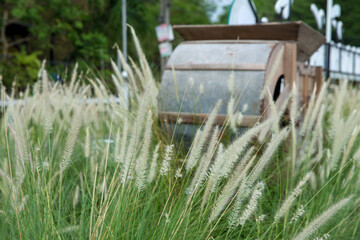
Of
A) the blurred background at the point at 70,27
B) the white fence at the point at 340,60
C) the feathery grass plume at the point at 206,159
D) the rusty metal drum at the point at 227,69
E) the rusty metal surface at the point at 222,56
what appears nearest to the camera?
the feathery grass plume at the point at 206,159

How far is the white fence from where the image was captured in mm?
7488

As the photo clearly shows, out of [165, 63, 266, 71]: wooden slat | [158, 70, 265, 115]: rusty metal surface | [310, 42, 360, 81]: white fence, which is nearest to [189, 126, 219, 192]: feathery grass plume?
[158, 70, 265, 115]: rusty metal surface

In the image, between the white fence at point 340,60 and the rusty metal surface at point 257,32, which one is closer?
the rusty metal surface at point 257,32

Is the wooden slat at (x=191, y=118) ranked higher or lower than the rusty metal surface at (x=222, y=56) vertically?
lower

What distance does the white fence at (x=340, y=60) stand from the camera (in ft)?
24.6

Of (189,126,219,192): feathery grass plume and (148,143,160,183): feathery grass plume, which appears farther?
(148,143,160,183): feathery grass plume

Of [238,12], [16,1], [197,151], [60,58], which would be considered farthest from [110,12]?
[197,151]

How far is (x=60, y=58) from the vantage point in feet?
61.6

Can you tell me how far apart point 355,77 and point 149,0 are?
46.4 feet

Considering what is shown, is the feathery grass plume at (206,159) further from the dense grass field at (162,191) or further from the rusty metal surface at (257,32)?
the rusty metal surface at (257,32)

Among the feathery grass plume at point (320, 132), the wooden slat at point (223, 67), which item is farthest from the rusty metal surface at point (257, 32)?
the feathery grass plume at point (320, 132)

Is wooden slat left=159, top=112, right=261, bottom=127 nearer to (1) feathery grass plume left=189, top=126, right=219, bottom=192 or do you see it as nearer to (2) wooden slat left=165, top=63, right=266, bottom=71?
(2) wooden slat left=165, top=63, right=266, bottom=71

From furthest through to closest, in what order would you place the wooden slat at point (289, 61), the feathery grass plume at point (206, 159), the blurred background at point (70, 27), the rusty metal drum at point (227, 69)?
the blurred background at point (70, 27) < the wooden slat at point (289, 61) < the rusty metal drum at point (227, 69) < the feathery grass plume at point (206, 159)

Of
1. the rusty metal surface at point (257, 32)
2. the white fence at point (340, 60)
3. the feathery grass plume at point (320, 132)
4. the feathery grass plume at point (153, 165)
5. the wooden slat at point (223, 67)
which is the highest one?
the rusty metal surface at point (257, 32)
